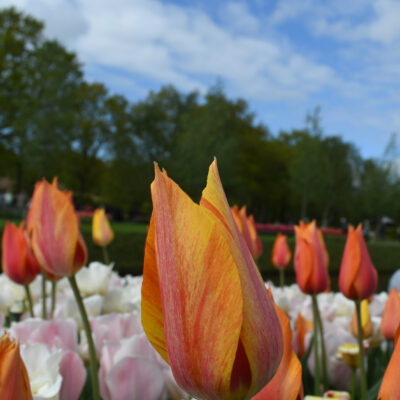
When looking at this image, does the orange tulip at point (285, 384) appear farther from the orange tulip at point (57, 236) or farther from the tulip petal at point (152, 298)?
the orange tulip at point (57, 236)

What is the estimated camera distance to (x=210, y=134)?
24219mm

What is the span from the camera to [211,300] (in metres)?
0.51

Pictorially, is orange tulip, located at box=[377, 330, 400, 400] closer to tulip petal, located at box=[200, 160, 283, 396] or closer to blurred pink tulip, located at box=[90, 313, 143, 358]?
tulip petal, located at box=[200, 160, 283, 396]

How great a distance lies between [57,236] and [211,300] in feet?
2.46

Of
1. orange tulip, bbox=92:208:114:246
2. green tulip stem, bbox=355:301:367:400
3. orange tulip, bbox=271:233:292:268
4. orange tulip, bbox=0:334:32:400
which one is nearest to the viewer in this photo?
orange tulip, bbox=0:334:32:400

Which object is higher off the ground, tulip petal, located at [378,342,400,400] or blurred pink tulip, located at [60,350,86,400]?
tulip petal, located at [378,342,400,400]

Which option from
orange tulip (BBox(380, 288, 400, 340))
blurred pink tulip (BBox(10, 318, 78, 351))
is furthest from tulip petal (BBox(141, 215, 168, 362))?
orange tulip (BBox(380, 288, 400, 340))

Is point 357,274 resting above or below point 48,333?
above

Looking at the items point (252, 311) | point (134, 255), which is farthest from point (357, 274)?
point (134, 255)

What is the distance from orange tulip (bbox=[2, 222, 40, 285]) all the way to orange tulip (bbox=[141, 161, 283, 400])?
1.07 m

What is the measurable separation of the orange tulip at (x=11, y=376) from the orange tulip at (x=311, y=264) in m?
1.01

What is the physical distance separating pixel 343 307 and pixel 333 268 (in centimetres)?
1422

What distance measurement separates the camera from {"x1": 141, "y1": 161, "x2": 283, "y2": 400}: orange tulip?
1.64 feet

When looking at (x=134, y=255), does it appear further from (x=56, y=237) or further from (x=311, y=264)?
(x=56, y=237)
